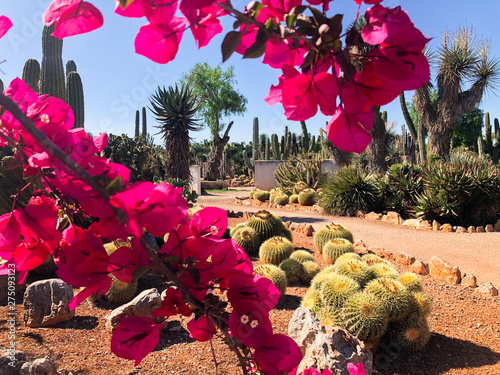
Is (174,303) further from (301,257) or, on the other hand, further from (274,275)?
(301,257)

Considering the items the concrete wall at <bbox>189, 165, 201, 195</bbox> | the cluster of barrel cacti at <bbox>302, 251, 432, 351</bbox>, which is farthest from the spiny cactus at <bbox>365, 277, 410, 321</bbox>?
the concrete wall at <bbox>189, 165, 201, 195</bbox>

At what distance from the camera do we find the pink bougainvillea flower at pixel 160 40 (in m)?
0.49

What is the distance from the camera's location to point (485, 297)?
12.1 feet

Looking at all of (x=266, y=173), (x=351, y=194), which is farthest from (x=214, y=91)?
(x=351, y=194)

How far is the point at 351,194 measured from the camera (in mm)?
9031

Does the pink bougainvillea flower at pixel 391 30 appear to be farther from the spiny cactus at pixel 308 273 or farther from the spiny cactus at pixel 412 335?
the spiny cactus at pixel 308 273

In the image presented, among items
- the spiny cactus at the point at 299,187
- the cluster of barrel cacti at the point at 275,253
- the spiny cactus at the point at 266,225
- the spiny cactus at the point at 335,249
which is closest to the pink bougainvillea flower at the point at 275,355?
the cluster of barrel cacti at the point at 275,253

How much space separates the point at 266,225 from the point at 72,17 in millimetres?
5329

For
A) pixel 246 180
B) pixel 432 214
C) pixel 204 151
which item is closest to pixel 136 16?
pixel 432 214

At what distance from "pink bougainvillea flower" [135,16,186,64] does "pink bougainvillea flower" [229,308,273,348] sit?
38 cm

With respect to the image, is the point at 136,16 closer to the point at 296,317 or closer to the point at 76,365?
the point at 296,317

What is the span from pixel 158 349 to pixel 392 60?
2814mm

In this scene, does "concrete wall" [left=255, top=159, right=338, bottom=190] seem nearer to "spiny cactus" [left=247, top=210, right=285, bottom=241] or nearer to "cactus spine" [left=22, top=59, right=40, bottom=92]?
"cactus spine" [left=22, top=59, right=40, bottom=92]

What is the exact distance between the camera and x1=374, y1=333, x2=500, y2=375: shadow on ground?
2.51 metres
